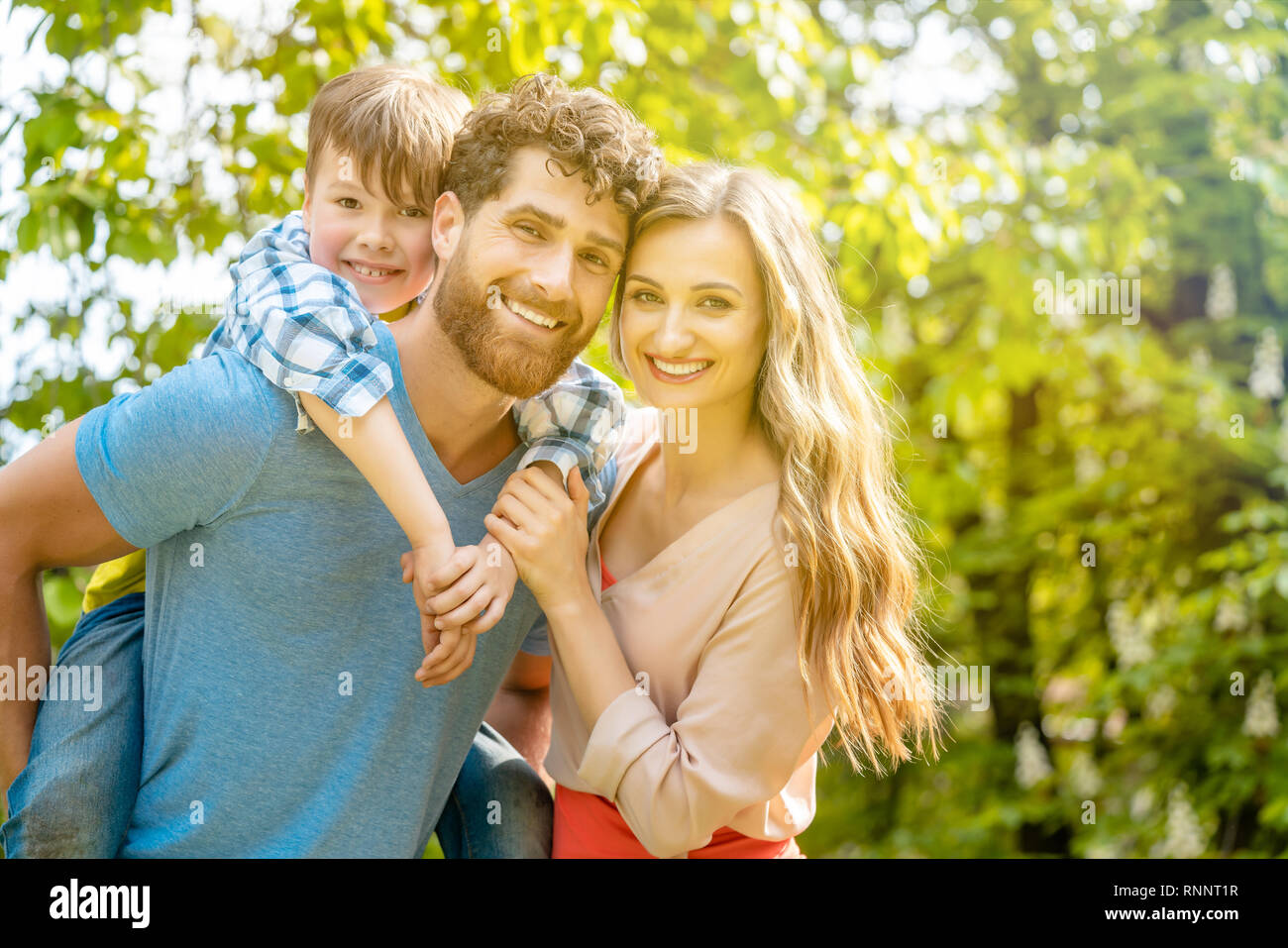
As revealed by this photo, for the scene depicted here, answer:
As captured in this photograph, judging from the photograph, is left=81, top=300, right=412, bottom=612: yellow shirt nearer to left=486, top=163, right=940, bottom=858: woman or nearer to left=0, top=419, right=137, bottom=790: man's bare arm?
left=0, top=419, right=137, bottom=790: man's bare arm

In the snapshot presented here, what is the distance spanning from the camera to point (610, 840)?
80.4 inches

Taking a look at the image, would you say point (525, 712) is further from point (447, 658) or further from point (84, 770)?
point (84, 770)

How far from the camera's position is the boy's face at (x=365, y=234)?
2.29 meters

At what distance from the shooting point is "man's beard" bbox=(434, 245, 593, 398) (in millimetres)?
1990

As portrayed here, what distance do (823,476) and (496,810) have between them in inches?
36.7

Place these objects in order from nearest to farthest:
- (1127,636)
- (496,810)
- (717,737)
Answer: (717,737) < (496,810) < (1127,636)

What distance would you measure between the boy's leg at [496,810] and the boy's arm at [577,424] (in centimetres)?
53

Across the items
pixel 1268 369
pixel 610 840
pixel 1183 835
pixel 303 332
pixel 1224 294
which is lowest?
pixel 1183 835

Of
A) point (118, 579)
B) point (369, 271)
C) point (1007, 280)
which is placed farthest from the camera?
point (1007, 280)

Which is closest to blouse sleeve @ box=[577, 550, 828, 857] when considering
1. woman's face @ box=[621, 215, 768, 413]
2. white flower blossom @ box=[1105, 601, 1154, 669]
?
woman's face @ box=[621, 215, 768, 413]

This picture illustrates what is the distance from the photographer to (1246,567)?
495cm

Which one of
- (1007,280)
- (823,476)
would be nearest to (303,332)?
(823,476)
